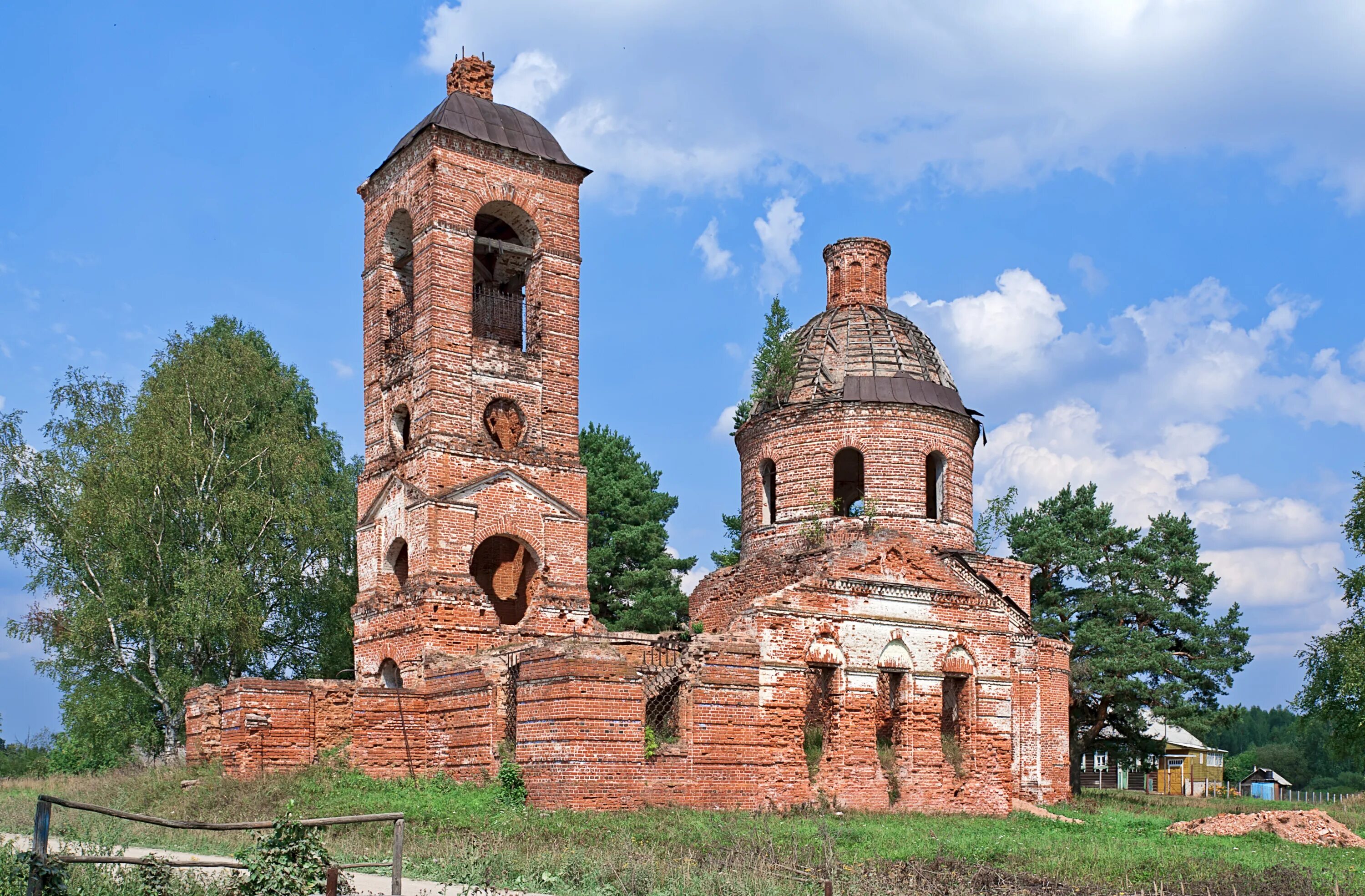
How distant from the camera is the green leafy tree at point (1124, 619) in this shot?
36188mm

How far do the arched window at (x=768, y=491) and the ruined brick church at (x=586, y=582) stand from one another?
67 mm

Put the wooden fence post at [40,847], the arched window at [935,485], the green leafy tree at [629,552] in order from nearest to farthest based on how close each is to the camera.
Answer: the wooden fence post at [40,847]
the arched window at [935,485]
the green leafy tree at [629,552]

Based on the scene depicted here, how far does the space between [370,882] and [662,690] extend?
784cm

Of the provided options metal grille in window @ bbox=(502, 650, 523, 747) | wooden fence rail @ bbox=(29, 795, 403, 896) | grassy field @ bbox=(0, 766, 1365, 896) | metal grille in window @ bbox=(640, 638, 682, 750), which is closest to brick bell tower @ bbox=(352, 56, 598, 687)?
metal grille in window @ bbox=(502, 650, 523, 747)

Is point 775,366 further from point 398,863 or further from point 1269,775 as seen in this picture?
point 1269,775

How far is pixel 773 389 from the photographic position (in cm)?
2755

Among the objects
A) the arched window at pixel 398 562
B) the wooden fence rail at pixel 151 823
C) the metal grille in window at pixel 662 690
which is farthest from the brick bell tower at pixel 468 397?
the wooden fence rail at pixel 151 823

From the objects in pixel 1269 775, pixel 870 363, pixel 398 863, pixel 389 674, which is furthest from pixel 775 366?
pixel 1269 775

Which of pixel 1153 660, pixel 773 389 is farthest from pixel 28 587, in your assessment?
pixel 1153 660

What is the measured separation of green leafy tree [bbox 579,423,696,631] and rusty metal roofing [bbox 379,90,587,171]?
39.2 ft

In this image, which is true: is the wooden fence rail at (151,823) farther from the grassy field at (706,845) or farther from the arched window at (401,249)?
the arched window at (401,249)

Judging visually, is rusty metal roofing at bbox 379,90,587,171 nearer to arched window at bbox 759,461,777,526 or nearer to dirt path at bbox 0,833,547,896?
arched window at bbox 759,461,777,526

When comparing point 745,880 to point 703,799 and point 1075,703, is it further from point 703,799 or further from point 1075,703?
point 1075,703

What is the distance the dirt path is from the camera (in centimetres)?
1077
